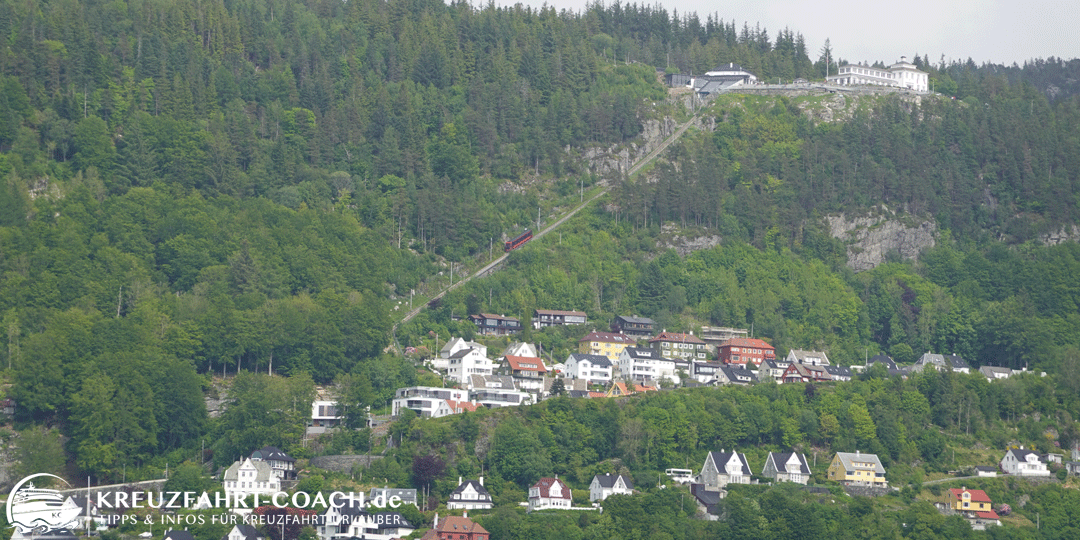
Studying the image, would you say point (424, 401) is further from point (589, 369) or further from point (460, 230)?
point (460, 230)

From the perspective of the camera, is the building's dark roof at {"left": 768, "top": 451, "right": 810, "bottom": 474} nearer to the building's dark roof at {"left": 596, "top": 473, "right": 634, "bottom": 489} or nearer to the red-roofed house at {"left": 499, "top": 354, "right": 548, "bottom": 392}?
the building's dark roof at {"left": 596, "top": 473, "right": 634, "bottom": 489}

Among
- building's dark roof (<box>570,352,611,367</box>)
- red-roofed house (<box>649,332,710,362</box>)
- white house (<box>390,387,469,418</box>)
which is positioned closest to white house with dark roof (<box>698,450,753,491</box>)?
building's dark roof (<box>570,352,611,367</box>)

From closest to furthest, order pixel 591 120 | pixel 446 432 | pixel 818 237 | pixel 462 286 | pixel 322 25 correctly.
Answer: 1. pixel 446 432
2. pixel 462 286
3. pixel 818 237
4. pixel 591 120
5. pixel 322 25

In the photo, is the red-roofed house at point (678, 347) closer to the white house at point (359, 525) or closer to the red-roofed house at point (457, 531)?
the red-roofed house at point (457, 531)

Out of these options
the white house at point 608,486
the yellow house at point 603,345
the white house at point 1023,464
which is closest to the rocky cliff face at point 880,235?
the yellow house at point 603,345

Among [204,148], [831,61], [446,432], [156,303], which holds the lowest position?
[446,432]

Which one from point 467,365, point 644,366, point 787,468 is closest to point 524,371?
point 467,365

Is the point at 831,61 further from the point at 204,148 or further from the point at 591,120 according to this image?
the point at 204,148

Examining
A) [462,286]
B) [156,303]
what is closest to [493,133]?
[462,286]
